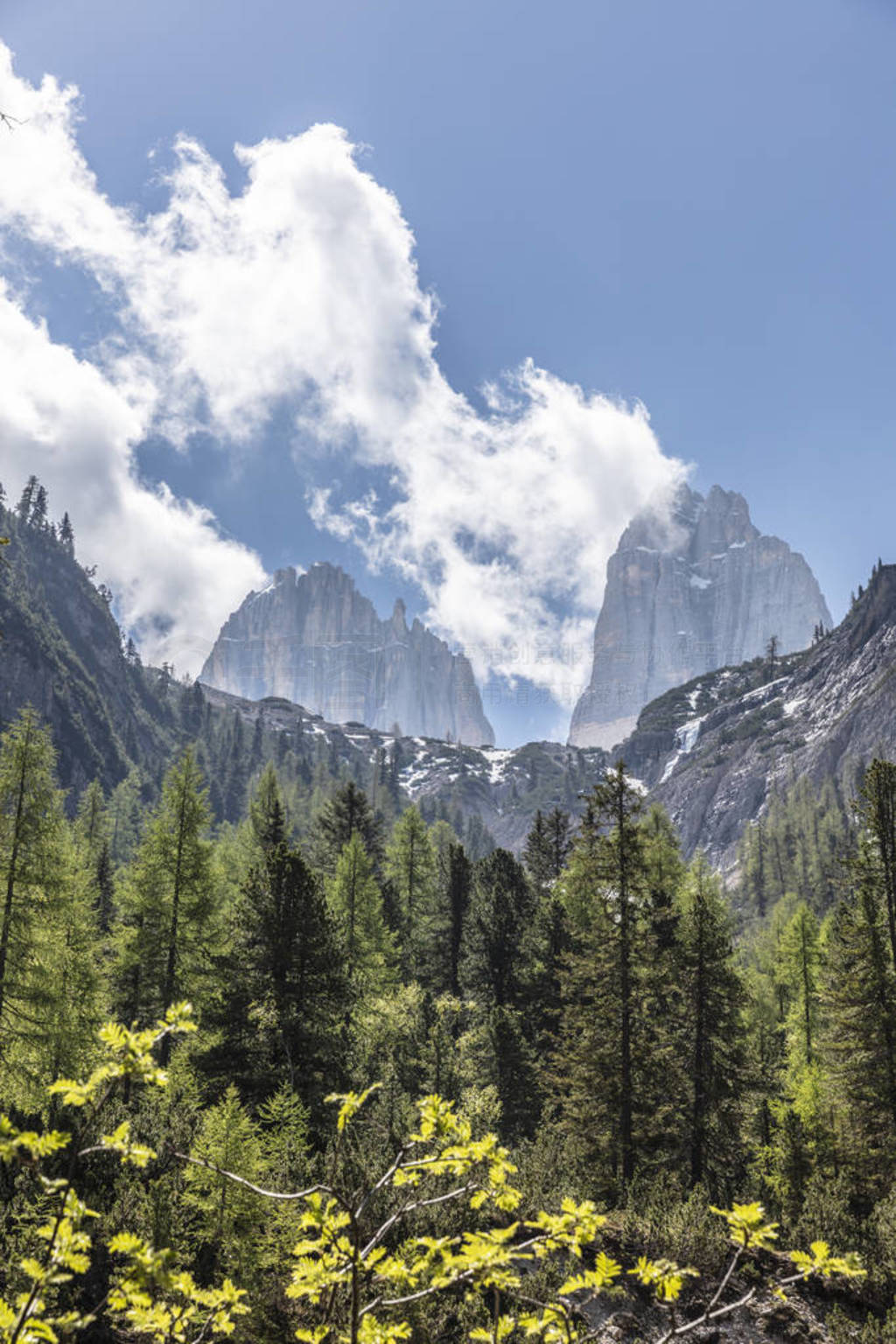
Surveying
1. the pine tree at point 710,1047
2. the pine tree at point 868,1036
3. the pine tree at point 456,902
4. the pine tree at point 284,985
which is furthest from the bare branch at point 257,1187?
the pine tree at point 456,902

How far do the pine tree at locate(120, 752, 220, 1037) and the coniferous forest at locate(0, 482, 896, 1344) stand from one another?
0.11m

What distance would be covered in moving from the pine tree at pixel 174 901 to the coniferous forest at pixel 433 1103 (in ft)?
0.35

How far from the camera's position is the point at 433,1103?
13.4 ft

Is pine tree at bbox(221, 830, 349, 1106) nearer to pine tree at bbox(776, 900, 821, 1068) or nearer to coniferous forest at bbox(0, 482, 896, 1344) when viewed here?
coniferous forest at bbox(0, 482, 896, 1344)

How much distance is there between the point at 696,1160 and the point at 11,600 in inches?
6080

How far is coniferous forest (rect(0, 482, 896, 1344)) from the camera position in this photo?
3.96 m

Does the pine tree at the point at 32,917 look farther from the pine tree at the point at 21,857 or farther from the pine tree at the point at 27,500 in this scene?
the pine tree at the point at 27,500

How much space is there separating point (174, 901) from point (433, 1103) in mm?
21394

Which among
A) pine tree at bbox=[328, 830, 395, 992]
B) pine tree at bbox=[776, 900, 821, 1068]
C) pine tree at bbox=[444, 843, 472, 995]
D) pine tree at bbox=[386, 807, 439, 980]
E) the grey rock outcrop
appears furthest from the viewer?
the grey rock outcrop

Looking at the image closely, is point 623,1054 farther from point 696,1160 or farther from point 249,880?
point 249,880

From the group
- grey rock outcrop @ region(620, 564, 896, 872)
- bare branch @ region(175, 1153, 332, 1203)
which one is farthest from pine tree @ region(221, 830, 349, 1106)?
grey rock outcrop @ region(620, 564, 896, 872)

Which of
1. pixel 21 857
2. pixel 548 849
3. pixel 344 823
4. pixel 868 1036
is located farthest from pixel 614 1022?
pixel 344 823

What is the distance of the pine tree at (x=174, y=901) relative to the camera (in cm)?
2277

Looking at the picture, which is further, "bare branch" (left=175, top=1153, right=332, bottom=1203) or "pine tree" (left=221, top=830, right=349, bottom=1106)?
"pine tree" (left=221, top=830, right=349, bottom=1106)
